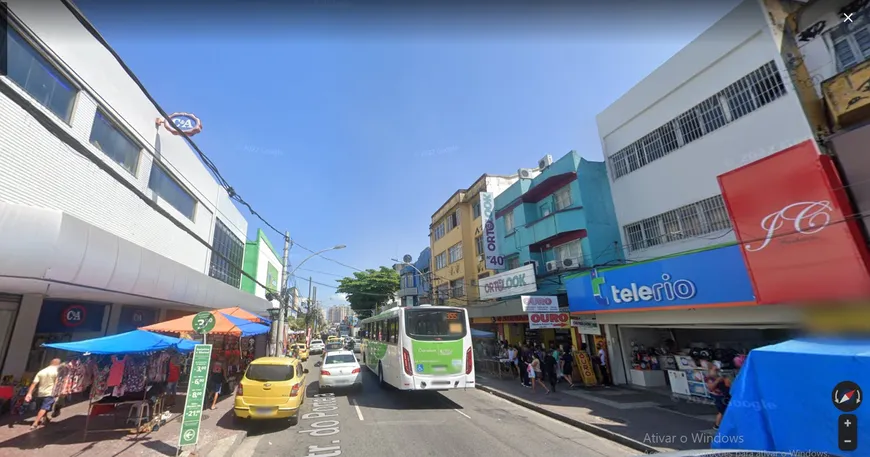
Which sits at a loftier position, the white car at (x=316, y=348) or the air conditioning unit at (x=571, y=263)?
the air conditioning unit at (x=571, y=263)

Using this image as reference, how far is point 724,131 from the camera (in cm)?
1238

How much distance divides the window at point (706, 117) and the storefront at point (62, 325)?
22398 mm

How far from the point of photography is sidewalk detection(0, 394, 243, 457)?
7.18 meters

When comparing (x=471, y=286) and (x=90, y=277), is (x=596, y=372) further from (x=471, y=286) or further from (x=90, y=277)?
(x=90, y=277)

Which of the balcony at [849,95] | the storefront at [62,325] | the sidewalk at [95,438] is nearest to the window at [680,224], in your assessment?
the balcony at [849,95]

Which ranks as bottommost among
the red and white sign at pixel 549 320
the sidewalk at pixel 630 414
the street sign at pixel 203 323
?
the sidewalk at pixel 630 414

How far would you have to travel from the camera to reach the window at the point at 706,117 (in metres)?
11.3

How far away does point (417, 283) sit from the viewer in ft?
140

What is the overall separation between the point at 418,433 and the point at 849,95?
13874 mm

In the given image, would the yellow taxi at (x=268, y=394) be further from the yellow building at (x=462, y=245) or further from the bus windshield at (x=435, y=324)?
the yellow building at (x=462, y=245)

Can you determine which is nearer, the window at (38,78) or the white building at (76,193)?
the white building at (76,193)

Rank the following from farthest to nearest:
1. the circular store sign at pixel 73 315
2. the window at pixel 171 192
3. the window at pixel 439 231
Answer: the window at pixel 439 231, the window at pixel 171 192, the circular store sign at pixel 73 315

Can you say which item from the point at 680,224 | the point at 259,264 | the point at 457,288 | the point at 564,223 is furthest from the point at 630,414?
the point at 259,264

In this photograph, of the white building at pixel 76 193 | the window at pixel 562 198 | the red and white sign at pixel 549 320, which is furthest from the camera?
the window at pixel 562 198
